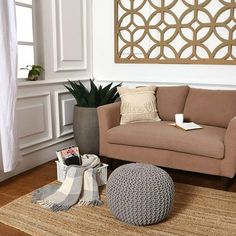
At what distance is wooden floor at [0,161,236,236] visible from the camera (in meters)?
2.44

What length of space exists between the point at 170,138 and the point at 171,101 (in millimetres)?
Result: 611

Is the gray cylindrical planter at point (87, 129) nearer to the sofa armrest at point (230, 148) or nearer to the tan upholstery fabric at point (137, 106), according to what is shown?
the tan upholstery fabric at point (137, 106)

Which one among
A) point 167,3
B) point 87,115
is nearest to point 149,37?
point 167,3

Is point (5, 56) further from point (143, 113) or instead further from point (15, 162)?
point (143, 113)

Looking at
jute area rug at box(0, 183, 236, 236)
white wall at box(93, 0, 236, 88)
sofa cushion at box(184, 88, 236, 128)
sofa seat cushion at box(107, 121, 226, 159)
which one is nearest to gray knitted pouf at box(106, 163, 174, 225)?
jute area rug at box(0, 183, 236, 236)

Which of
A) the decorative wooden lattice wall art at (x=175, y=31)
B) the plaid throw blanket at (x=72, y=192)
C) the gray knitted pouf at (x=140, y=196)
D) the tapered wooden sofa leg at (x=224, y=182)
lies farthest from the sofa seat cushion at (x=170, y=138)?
the decorative wooden lattice wall art at (x=175, y=31)

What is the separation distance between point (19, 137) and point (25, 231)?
1.10 m

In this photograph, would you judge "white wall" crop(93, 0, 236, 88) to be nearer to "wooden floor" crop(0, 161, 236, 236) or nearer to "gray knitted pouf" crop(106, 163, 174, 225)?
"wooden floor" crop(0, 161, 236, 236)

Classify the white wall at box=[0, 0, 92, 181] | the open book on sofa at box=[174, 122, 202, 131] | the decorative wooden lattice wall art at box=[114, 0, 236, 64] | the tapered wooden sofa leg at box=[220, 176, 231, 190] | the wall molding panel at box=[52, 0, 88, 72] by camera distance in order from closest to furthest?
the tapered wooden sofa leg at box=[220, 176, 231, 190] → the open book on sofa at box=[174, 122, 202, 131] → the white wall at box=[0, 0, 92, 181] → the decorative wooden lattice wall art at box=[114, 0, 236, 64] → the wall molding panel at box=[52, 0, 88, 72]

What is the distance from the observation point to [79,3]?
11.3 feet

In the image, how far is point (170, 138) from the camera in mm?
2521

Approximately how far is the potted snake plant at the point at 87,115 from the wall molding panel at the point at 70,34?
293 millimetres

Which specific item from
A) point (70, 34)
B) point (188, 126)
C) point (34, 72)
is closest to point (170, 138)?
point (188, 126)

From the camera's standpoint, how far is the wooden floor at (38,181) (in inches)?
96.0
